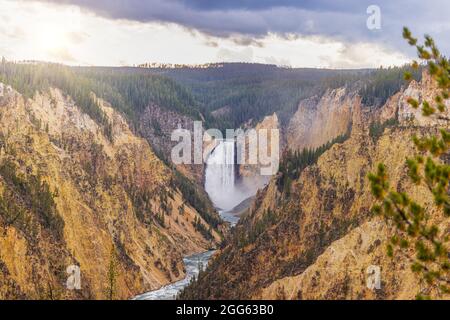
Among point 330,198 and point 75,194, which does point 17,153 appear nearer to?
point 75,194

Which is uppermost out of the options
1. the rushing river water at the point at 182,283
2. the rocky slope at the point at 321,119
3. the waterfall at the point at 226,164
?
the rocky slope at the point at 321,119

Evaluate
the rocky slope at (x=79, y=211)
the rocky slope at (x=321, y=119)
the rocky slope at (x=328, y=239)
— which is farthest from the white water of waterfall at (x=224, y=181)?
the rocky slope at (x=328, y=239)

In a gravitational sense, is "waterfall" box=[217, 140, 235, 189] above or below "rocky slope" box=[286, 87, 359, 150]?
below

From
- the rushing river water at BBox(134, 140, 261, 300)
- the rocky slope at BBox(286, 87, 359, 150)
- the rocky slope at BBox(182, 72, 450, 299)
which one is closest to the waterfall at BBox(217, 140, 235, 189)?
the rushing river water at BBox(134, 140, 261, 300)

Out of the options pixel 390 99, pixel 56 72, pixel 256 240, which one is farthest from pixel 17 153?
pixel 390 99

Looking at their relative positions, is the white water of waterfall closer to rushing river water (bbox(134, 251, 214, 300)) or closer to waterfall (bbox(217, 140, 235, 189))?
waterfall (bbox(217, 140, 235, 189))

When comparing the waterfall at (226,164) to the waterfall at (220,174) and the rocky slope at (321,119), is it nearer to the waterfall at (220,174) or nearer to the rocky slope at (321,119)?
the waterfall at (220,174)
